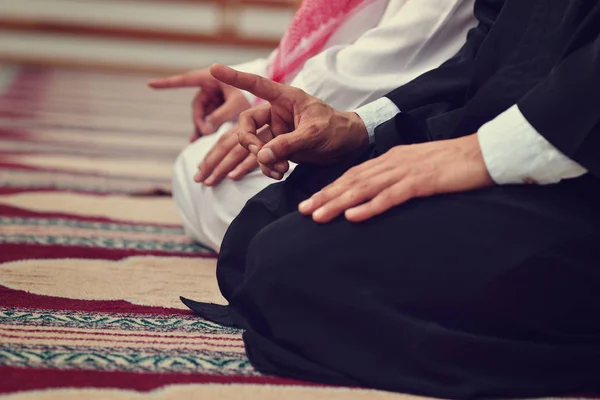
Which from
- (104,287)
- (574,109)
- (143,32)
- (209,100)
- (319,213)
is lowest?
(143,32)

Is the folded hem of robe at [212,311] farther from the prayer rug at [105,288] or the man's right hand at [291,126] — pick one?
the man's right hand at [291,126]

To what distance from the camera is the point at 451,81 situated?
43.6 inches

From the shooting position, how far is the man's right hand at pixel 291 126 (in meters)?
0.98

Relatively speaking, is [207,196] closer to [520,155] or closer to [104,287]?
[104,287]

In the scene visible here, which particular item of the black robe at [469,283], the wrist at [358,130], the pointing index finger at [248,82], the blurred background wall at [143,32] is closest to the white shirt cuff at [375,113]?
the wrist at [358,130]

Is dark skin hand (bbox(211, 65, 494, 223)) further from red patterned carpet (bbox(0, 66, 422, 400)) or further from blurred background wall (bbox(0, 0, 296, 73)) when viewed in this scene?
blurred background wall (bbox(0, 0, 296, 73))

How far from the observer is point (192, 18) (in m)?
5.64

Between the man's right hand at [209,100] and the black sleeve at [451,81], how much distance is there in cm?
38

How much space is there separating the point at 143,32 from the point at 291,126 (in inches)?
185

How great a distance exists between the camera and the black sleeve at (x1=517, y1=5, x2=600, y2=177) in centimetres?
82

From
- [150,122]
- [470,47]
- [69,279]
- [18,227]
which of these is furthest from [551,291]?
[150,122]

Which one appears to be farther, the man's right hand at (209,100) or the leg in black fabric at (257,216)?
the man's right hand at (209,100)

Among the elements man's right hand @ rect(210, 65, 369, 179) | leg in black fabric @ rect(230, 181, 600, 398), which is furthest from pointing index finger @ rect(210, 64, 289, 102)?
leg in black fabric @ rect(230, 181, 600, 398)

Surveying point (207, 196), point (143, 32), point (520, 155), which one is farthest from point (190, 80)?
point (143, 32)
